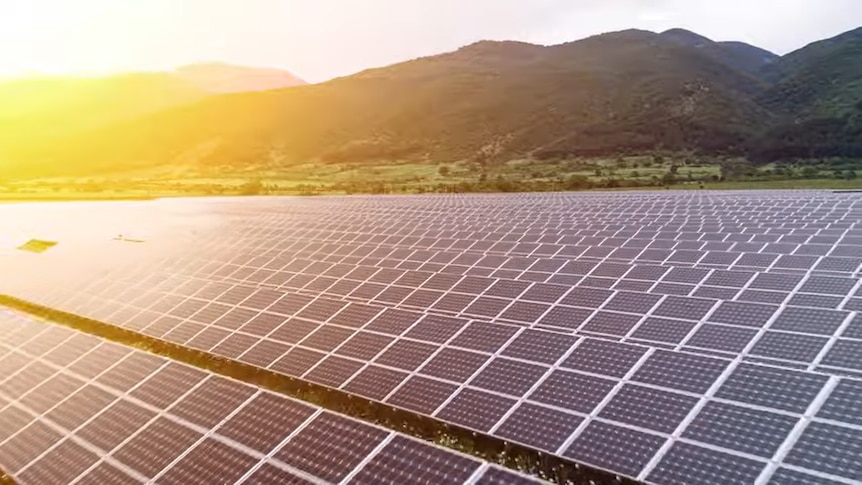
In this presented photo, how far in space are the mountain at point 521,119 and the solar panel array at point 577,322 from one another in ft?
304

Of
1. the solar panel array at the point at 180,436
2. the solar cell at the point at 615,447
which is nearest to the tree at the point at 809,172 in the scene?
the solar cell at the point at 615,447

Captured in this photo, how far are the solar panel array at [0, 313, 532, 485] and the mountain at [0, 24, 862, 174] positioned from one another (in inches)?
4344

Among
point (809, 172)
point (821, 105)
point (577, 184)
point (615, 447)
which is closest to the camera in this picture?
point (615, 447)

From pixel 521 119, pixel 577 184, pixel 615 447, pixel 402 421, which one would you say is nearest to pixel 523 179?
pixel 577 184

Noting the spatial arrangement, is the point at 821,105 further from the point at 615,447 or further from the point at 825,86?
the point at 615,447

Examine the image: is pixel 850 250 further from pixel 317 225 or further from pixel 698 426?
pixel 317 225

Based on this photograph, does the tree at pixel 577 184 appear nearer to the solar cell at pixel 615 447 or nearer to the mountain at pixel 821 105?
the mountain at pixel 821 105

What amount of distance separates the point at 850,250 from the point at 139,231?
4244 cm

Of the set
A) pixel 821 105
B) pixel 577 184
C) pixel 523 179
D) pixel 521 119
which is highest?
pixel 821 105

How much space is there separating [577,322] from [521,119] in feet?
447

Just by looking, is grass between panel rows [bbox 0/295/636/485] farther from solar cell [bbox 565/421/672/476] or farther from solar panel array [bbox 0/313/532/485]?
solar panel array [bbox 0/313/532/485]

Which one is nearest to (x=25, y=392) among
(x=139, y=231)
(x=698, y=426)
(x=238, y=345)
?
(x=238, y=345)

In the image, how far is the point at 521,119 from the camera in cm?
15025

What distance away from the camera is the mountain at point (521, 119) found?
414 feet
